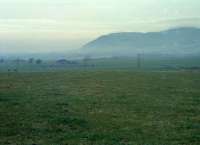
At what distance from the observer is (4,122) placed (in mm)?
20000

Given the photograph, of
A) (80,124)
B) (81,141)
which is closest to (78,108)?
(80,124)

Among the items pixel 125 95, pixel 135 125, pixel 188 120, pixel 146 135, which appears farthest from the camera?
pixel 125 95

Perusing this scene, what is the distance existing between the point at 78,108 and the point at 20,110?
3611mm

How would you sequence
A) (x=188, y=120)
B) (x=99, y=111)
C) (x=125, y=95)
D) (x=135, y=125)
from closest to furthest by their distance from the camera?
(x=135, y=125), (x=188, y=120), (x=99, y=111), (x=125, y=95)

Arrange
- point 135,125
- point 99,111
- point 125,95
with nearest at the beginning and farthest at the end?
point 135,125 → point 99,111 → point 125,95

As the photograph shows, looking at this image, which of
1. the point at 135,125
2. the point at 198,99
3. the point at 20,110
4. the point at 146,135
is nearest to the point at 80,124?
the point at 135,125

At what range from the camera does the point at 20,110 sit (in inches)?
941

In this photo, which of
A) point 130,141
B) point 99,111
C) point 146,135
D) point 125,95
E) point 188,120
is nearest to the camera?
point 130,141

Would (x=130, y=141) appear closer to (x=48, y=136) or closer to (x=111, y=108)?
(x=48, y=136)

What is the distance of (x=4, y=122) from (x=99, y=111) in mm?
6069

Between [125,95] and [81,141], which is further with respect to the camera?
[125,95]

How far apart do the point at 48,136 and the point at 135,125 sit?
477cm

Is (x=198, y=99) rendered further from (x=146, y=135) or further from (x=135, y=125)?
(x=146, y=135)

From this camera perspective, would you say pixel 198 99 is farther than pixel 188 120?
Yes
